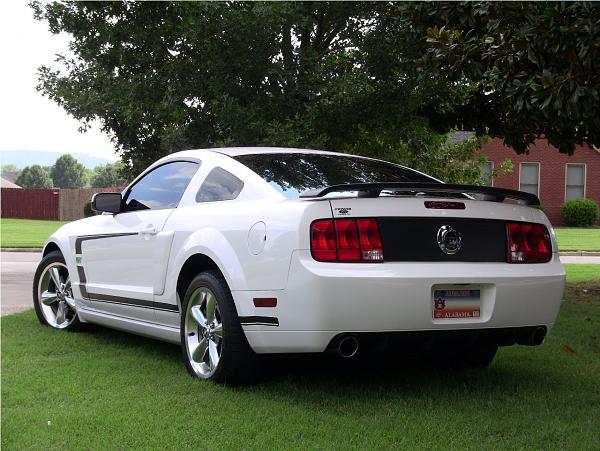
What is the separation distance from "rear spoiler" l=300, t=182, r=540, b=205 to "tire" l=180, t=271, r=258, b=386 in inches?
35.3

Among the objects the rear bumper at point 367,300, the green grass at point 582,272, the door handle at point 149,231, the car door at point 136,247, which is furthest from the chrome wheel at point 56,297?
the green grass at point 582,272

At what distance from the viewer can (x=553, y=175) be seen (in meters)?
39.0

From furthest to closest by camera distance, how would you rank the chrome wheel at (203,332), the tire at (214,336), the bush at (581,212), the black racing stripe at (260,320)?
the bush at (581,212), the chrome wheel at (203,332), the tire at (214,336), the black racing stripe at (260,320)

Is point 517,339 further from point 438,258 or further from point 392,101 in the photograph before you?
point 392,101

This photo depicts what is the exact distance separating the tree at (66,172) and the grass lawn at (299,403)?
153051 mm

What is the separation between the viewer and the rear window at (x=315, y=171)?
5039mm

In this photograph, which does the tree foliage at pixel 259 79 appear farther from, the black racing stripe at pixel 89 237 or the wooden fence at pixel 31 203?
the wooden fence at pixel 31 203

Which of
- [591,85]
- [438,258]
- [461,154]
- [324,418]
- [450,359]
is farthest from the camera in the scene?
[461,154]

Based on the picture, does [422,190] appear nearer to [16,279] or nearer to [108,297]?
[108,297]

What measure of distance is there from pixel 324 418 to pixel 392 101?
692 centimetres

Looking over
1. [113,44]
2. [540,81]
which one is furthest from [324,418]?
[113,44]

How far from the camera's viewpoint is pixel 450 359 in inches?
230

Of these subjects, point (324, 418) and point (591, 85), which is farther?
point (591, 85)

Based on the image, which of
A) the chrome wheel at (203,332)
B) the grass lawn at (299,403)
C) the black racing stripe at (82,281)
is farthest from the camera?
the black racing stripe at (82,281)
